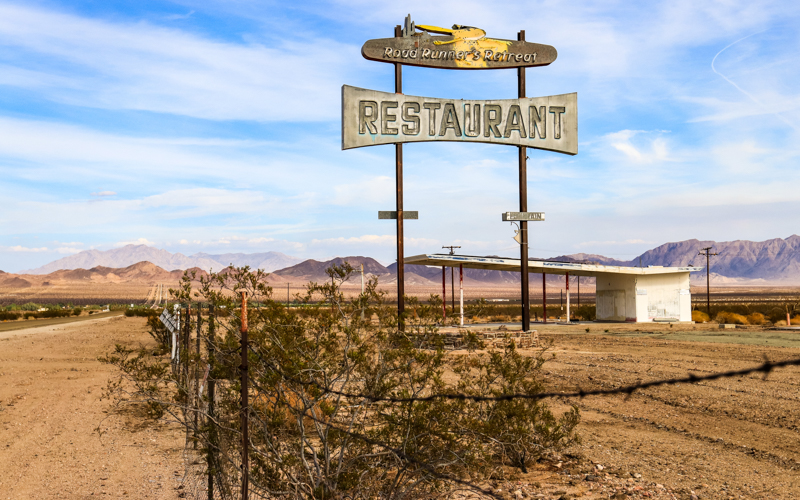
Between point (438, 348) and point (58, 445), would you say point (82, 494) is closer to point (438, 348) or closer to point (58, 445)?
point (58, 445)

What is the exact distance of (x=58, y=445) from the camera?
391 inches

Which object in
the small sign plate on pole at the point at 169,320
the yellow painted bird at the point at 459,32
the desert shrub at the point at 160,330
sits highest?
the yellow painted bird at the point at 459,32

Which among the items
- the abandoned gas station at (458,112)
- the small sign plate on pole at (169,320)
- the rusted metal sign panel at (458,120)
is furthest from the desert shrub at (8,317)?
the small sign plate on pole at (169,320)

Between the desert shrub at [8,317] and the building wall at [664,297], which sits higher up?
the building wall at [664,297]

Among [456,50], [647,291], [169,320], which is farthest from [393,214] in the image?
[647,291]

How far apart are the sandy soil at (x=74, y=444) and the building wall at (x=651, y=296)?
3140cm

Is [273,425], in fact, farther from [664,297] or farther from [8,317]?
[8,317]

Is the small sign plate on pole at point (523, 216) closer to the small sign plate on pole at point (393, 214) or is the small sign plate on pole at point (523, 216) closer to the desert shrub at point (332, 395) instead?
the small sign plate on pole at point (393, 214)

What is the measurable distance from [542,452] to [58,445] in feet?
25.4

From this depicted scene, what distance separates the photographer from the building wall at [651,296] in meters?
38.7

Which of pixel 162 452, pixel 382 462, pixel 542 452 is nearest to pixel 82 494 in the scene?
pixel 162 452

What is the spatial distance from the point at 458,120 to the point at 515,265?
541 inches

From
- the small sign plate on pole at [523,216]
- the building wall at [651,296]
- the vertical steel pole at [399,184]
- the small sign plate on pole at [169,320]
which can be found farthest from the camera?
the building wall at [651,296]

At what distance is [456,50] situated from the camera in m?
21.6
